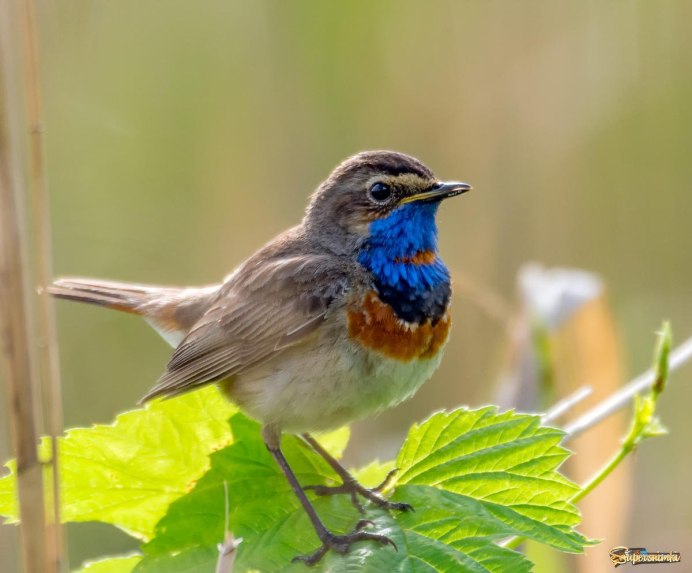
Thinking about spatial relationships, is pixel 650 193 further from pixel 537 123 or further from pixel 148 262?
pixel 148 262

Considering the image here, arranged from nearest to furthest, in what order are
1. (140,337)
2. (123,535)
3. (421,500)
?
(421,500), (123,535), (140,337)

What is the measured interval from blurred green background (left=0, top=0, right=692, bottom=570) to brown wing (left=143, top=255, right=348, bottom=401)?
1972 mm

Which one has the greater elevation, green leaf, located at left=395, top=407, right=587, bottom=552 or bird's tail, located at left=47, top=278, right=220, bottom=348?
bird's tail, located at left=47, top=278, right=220, bottom=348

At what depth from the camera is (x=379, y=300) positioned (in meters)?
3.47

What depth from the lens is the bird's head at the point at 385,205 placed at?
3619mm

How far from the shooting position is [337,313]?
3.42 metres

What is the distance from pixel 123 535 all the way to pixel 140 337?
128 centimetres

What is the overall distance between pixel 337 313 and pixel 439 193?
0.56 meters

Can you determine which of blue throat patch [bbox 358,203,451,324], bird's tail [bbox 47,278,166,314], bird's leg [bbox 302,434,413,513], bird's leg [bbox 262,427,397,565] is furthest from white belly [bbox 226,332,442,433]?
bird's tail [bbox 47,278,166,314]

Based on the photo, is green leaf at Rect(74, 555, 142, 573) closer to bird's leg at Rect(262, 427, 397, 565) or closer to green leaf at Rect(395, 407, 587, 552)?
bird's leg at Rect(262, 427, 397, 565)

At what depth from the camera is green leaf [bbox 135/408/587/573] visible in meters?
2.34

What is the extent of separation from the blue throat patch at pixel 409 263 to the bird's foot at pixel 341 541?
1.09 meters

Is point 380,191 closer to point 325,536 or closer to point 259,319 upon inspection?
point 259,319

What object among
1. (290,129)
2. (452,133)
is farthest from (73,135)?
(452,133)
